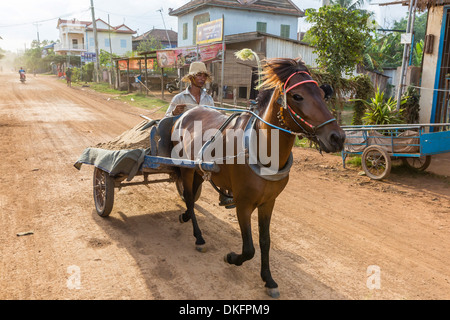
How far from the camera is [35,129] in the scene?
12.5 m

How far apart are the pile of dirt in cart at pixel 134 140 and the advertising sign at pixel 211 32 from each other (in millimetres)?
13316

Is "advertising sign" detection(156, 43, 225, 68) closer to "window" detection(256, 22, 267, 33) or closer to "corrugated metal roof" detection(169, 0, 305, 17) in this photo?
"corrugated metal roof" detection(169, 0, 305, 17)

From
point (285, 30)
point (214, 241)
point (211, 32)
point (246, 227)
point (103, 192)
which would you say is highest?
point (285, 30)

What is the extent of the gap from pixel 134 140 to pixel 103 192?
981mm

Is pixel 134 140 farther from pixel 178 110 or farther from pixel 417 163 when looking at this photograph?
pixel 417 163

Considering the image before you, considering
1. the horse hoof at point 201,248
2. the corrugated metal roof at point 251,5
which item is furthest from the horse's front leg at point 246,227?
the corrugated metal roof at point 251,5

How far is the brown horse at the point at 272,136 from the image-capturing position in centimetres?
299

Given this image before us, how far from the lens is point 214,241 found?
15.6 ft

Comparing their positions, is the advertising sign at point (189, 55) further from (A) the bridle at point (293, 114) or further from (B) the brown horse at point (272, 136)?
(A) the bridle at point (293, 114)

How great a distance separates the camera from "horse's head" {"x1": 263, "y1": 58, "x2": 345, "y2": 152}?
2.89 meters

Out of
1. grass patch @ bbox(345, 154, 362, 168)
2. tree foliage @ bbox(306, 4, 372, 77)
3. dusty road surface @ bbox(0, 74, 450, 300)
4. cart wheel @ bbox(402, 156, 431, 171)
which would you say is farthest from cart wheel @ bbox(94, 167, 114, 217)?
tree foliage @ bbox(306, 4, 372, 77)

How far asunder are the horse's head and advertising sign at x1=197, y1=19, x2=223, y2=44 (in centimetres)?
1517

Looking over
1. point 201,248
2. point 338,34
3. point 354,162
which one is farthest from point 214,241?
point 338,34

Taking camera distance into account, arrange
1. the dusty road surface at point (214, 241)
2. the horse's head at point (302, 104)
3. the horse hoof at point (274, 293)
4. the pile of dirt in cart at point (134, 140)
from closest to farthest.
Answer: the horse's head at point (302, 104)
the horse hoof at point (274, 293)
the dusty road surface at point (214, 241)
the pile of dirt in cart at point (134, 140)
